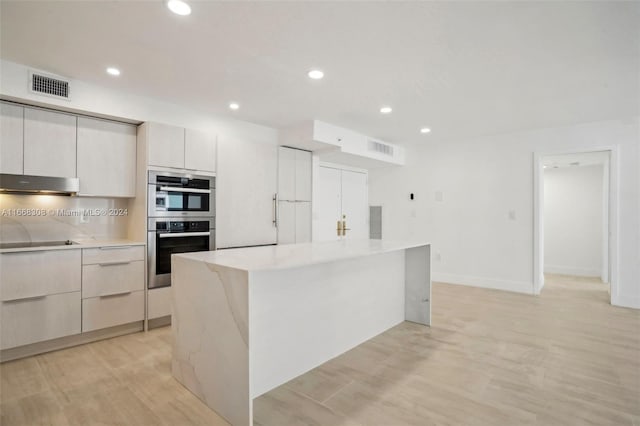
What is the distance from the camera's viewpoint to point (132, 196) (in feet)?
11.8

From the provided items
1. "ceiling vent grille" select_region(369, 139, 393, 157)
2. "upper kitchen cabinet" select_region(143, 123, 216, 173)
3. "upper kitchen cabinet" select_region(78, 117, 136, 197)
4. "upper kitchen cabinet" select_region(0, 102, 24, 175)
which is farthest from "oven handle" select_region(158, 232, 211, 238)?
"ceiling vent grille" select_region(369, 139, 393, 157)

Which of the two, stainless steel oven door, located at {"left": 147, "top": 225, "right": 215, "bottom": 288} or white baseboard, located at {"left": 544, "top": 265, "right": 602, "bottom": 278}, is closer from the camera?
stainless steel oven door, located at {"left": 147, "top": 225, "right": 215, "bottom": 288}

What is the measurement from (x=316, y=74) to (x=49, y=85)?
241 centimetres

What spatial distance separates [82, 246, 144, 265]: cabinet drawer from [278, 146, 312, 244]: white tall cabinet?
189 centimetres

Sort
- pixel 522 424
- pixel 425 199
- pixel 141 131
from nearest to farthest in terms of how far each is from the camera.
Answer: pixel 522 424
pixel 141 131
pixel 425 199

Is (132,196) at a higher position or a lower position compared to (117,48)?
lower

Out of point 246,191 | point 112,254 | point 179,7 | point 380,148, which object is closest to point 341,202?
point 380,148

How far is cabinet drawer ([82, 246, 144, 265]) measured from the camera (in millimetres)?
Result: 3033

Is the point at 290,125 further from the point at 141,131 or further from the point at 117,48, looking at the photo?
the point at 117,48

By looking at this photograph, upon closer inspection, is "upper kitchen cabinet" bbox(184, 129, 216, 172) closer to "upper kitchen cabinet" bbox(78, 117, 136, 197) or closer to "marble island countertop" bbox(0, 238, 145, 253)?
"upper kitchen cabinet" bbox(78, 117, 136, 197)

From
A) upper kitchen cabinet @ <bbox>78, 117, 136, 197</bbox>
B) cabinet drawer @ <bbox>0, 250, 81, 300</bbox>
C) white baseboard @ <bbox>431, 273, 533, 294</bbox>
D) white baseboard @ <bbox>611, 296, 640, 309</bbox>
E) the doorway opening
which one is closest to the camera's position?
cabinet drawer @ <bbox>0, 250, 81, 300</bbox>

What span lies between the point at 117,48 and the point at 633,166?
6.07 m

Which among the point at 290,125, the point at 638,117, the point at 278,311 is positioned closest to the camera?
the point at 278,311

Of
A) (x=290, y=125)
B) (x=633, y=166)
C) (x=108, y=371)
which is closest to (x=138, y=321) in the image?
(x=108, y=371)
